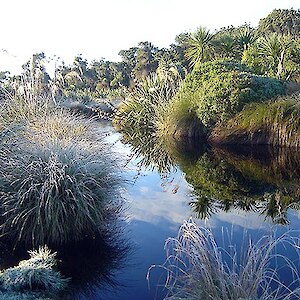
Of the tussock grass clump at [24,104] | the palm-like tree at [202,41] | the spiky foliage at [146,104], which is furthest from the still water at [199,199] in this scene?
the palm-like tree at [202,41]

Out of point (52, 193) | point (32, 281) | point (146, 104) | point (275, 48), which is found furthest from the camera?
point (275, 48)

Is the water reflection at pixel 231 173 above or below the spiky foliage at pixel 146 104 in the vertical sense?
below

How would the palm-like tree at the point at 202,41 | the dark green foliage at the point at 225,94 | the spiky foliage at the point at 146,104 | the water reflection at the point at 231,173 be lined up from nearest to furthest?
the water reflection at the point at 231,173 < the dark green foliage at the point at 225,94 < the spiky foliage at the point at 146,104 < the palm-like tree at the point at 202,41

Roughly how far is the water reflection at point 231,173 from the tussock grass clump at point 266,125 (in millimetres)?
419

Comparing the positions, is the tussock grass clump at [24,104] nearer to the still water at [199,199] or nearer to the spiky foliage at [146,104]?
the still water at [199,199]

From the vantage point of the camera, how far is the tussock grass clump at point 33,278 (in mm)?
2915

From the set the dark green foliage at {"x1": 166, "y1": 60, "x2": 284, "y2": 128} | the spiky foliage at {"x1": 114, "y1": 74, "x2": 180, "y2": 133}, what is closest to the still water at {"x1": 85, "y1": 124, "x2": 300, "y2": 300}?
the dark green foliage at {"x1": 166, "y1": 60, "x2": 284, "y2": 128}

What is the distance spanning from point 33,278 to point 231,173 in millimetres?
4416

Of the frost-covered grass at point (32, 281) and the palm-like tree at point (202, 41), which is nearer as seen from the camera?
the frost-covered grass at point (32, 281)

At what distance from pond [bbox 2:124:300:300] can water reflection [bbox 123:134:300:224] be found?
0.01 m

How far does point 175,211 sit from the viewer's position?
4.89 metres

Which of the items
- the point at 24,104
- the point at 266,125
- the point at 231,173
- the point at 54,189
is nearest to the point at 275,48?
the point at 266,125

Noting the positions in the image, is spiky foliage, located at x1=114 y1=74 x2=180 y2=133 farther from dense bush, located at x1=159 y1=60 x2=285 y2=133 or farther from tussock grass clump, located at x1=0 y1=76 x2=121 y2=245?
tussock grass clump, located at x1=0 y1=76 x2=121 y2=245

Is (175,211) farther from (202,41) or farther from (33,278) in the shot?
(202,41)
